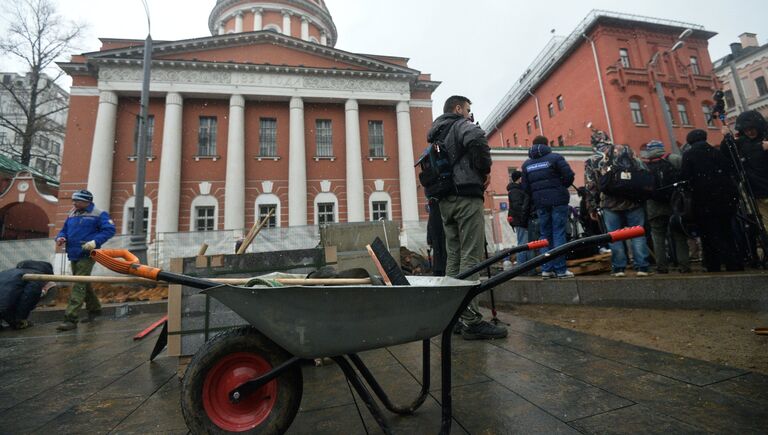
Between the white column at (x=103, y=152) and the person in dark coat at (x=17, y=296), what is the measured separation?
1161 centimetres

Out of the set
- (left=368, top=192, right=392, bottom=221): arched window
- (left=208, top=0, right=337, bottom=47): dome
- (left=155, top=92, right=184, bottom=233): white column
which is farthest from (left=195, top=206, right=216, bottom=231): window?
(left=208, top=0, right=337, bottom=47): dome

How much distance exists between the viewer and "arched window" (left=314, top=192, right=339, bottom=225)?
17452 mm

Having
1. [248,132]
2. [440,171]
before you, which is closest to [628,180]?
[440,171]

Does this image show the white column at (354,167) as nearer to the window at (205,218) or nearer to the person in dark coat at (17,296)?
the window at (205,218)

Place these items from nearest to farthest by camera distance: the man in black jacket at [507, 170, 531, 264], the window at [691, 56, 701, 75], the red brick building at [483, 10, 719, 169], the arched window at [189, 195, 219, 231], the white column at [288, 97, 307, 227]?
the man in black jacket at [507, 170, 531, 264]
the arched window at [189, 195, 219, 231]
the white column at [288, 97, 307, 227]
the red brick building at [483, 10, 719, 169]
the window at [691, 56, 701, 75]

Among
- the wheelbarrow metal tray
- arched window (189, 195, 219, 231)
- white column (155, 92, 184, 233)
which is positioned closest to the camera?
the wheelbarrow metal tray

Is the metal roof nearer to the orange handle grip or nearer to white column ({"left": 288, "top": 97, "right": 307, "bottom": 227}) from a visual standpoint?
white column ({"left": 288, "top": 97, "right": 307, "bottom": 227})

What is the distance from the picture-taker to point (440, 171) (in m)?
3.14

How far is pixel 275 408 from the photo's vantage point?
1.27m

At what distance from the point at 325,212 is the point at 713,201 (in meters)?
15.6

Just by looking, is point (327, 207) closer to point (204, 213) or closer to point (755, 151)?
point (204, 213)

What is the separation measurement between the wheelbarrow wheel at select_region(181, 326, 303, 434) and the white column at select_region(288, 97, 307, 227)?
15.0 metres

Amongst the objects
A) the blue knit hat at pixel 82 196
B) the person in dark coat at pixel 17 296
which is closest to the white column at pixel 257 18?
the blue knit hat at pixel 82 196

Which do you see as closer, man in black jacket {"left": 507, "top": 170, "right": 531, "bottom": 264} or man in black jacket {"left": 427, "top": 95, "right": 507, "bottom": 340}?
man in black jacket {"left": 427, "top": 95, "right": 507, "bottom": 340}
